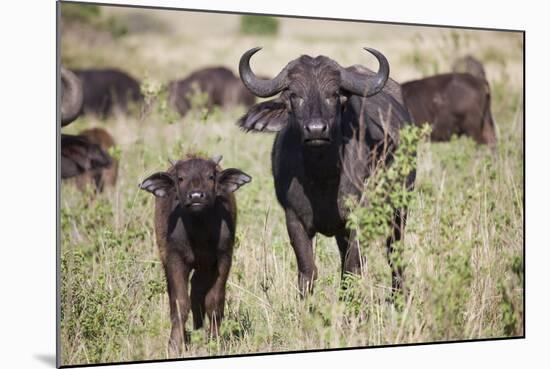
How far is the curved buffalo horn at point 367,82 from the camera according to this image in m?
7.34

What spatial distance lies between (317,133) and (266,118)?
2.44 feet

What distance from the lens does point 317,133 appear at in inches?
269

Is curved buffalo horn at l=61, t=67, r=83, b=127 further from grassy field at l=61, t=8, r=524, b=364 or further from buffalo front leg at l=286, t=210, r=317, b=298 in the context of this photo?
buffalo front leg at l=286, t=210, r=317, b=298

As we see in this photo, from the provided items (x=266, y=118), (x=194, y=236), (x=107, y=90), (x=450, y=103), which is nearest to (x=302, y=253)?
(x=194, y=236)

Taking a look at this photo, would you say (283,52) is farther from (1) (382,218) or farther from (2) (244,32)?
(1) (382,218)

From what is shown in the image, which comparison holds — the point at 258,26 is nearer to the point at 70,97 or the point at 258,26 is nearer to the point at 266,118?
the point at 70,97

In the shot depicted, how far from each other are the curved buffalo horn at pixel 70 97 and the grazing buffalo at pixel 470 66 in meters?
5.78

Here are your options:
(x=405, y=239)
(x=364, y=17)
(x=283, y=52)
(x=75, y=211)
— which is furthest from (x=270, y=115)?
(x=283, y=52)

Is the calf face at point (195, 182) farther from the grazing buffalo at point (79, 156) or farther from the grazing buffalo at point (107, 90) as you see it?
the grazing buffalo at point (107, 90)

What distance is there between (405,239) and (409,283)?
1.10 metres

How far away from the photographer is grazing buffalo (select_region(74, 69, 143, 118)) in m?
18.5

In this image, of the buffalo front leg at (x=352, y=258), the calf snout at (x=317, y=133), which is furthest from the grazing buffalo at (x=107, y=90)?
the calf snout at (x=317, y=133)

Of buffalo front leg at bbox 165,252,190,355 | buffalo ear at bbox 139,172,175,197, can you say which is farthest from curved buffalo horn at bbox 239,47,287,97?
buffalo front leg at bbox 165,252,190,355

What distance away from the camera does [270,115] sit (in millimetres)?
7500
